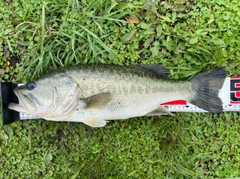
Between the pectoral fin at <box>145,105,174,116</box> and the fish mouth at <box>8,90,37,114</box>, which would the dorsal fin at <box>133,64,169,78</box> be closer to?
the pectoral fin at <box>145,105,174,116</box>

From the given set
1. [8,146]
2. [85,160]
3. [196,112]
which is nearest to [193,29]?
[196,112]

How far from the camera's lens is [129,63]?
4141 mm

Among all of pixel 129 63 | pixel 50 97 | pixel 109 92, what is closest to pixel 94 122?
pixel 109 92

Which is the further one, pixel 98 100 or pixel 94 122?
pixel 94 122

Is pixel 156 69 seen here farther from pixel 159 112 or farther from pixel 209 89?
pixel 209 89

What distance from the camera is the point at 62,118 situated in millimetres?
3582

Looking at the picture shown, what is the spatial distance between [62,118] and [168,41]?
1755mm

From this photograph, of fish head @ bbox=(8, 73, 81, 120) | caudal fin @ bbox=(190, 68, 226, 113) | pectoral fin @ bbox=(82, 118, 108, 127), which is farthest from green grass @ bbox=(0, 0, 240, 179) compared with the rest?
fish head @ bbox=(8, 73, 81, 120)

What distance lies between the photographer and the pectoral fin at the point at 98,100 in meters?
3.53

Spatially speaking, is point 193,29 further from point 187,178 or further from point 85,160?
point 85,160

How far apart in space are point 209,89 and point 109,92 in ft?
4.15

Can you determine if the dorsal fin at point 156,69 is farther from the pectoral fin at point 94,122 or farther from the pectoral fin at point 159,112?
the pectoral fin at point 94,122

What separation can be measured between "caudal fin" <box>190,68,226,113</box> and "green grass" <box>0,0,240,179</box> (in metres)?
0.29

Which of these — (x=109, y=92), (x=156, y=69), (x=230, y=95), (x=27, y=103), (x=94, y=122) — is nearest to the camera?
(x=27, y=103)
